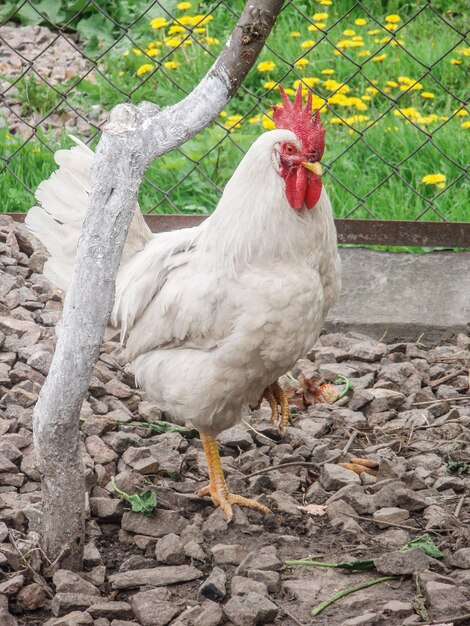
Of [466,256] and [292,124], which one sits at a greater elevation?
[292,124]

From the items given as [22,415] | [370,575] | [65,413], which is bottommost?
[370,575]

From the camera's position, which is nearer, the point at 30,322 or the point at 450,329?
the point at 30,322

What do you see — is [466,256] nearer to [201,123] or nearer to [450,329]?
[450,329]

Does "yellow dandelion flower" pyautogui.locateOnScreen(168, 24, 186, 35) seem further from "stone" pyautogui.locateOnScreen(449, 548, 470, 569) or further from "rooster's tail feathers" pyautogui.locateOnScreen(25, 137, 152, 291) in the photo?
"stone" pyautogui.locateOnScreen(449, 548, 470, 569)

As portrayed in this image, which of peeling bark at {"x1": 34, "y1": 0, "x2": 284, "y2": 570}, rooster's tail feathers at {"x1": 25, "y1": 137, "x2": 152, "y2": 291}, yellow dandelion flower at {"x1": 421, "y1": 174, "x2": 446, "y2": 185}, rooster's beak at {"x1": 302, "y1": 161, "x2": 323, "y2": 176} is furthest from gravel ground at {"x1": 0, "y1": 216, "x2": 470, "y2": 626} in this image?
rooster's beak at {"x1": 302, "y1": 161, "x2": 323, "y2": 176}

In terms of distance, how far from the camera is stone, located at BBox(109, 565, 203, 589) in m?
3.09

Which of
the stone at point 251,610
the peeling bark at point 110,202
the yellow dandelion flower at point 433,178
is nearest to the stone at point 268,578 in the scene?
the stone at point 251,610

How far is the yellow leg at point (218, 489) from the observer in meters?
3.66

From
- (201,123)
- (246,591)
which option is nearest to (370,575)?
(246,591)

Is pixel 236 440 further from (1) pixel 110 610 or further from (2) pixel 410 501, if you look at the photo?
(1) pixel 110 610

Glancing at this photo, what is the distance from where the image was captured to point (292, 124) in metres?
3.58

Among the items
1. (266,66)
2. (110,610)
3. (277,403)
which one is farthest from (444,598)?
(266,66)

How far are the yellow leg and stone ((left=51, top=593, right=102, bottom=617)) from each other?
2.64ft

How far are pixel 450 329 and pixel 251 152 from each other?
1.92 meters
